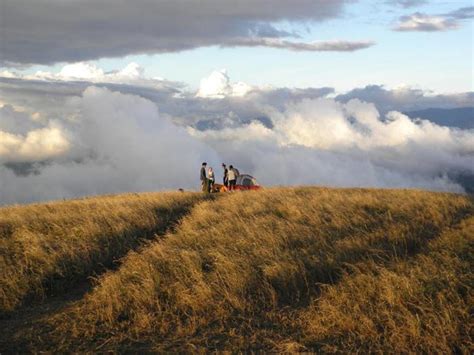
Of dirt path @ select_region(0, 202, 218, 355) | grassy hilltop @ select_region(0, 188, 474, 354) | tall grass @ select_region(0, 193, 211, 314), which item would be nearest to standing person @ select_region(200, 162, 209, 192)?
tall grass @ select_region(0, 193, 211, 314)

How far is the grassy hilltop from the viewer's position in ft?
21.6

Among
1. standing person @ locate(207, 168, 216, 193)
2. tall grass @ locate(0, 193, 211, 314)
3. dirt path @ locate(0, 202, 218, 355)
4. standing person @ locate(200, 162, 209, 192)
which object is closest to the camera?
dirt path @ locate(0, 202, 218, 355)

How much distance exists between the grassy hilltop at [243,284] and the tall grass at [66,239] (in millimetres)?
40

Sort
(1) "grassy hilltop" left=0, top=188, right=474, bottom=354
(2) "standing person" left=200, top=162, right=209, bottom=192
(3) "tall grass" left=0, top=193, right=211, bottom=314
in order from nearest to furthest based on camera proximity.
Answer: (1) "grassy hilltop" left=0, top=188, right=474, bottom=354 < (3) "tall grass" left=0, top=193, right=211, bottom=314 < (2) "standing person" left=200, top=162, right=209, bottom=192

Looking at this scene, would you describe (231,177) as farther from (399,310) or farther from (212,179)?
(399,310)

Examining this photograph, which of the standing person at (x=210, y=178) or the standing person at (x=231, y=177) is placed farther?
the standing person at (x=231, y=177)

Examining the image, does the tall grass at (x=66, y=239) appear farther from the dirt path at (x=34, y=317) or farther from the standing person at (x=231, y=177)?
the standing person at (x=231, y=177)

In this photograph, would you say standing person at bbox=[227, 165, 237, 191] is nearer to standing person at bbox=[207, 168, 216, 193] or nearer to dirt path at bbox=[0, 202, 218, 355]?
standing person at bbox=[207, 168, 216, 193]

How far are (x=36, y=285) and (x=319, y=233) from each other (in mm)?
6474

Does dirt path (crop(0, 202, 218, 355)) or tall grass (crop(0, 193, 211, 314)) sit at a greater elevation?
tall grass (crop(0, 193, 211, 314))

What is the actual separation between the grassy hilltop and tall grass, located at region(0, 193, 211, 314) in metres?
0.04

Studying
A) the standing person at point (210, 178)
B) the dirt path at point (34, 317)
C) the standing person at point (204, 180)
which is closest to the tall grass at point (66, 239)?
the dirt path at point (34, 317)

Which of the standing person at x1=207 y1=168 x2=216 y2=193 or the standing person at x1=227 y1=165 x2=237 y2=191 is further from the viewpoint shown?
the standing person at x1=227 y1=165 x2=237 y2=191

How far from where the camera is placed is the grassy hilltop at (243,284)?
259 inches
